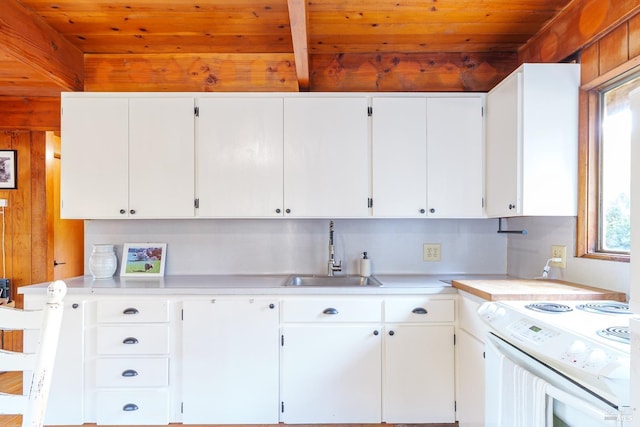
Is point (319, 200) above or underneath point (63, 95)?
underneath

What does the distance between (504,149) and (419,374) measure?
1391 millimetres

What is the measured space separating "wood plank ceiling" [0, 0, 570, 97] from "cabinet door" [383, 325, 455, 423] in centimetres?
167

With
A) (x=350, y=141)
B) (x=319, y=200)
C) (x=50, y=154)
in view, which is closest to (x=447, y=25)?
(x=350, y=141)

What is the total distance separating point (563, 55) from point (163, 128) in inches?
95.5

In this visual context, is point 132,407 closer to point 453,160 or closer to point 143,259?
point 143,259

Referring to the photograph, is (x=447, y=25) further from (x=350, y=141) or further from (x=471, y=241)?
(x=471, y=241)

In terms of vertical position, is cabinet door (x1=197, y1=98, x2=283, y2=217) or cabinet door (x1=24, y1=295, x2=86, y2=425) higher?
cabinet door (x1=197, y1=98, x2=283, y2=217)

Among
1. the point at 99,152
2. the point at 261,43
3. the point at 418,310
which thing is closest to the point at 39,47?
the point at 99,152

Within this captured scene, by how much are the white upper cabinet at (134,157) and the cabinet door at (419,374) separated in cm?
151

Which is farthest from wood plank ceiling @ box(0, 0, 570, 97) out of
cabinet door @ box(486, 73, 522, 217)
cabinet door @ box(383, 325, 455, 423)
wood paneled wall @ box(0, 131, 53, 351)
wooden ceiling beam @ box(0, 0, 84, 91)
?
cabinet door @ box(383, 325, 455, 423)

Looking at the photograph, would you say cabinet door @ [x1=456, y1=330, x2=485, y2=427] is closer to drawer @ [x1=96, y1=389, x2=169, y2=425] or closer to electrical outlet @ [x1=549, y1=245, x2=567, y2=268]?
electrical outlet @ [x1=549, y1=245, x2=567, y2=268]

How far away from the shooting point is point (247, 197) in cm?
228

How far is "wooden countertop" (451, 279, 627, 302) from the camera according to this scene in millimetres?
1633

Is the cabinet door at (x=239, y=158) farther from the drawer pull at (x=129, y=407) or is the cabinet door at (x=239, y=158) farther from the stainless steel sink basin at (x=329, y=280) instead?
the drawer pull at (x=129, y=407)
